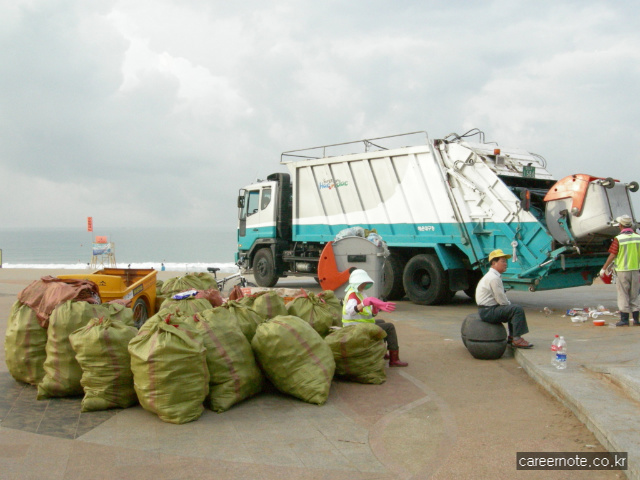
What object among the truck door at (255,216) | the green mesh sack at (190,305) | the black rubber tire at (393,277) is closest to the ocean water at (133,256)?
the truck door at (255,216)

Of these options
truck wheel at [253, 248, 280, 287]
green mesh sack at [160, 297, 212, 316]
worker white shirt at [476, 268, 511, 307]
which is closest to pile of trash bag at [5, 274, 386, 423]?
green mesh sack at [160, 297, 212, 316]

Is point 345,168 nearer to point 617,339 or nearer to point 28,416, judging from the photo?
point 617,339

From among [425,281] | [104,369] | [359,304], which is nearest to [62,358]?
[104,369]

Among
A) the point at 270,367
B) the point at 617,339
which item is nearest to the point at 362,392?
the point at 270,367

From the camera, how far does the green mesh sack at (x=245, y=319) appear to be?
5.57m

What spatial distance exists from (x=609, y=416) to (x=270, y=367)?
8.89 ft

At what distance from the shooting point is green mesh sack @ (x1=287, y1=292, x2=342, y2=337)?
647cm

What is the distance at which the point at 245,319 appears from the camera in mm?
5660

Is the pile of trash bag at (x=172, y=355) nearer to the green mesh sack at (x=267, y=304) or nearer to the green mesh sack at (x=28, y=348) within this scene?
the green mesh sack at (x=28, y=348)

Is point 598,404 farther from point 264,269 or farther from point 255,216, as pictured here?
point 255,216

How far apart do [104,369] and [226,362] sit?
3.22 feet

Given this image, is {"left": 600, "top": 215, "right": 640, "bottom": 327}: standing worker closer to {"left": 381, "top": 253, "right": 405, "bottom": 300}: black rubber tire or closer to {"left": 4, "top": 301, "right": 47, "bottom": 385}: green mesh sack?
{"left": 381, "top": 253, "right": 405, "bottom": 300}: black rubber tire

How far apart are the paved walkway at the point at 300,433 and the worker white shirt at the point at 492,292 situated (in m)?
0.75

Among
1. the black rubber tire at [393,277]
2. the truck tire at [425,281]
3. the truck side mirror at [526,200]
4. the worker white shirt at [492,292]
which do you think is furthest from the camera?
the black rubber tire at [393,277]
